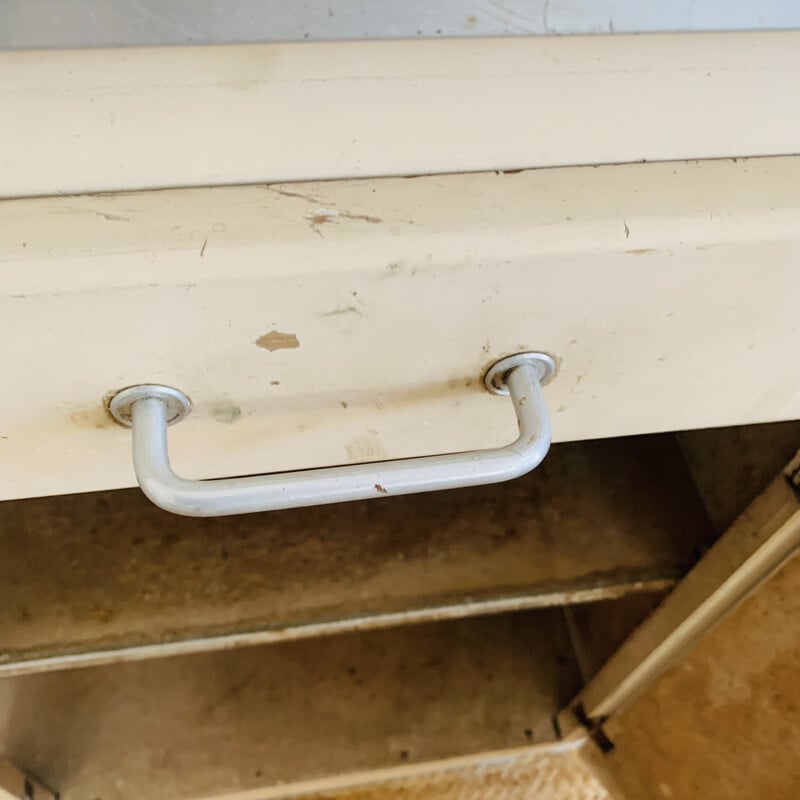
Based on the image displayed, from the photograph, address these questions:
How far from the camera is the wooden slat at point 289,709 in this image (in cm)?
77

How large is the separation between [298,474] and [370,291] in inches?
2.7

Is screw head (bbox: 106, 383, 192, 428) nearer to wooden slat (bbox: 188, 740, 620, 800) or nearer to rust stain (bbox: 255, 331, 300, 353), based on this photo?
rust stain (bbox: 255, 331, 300, 353)

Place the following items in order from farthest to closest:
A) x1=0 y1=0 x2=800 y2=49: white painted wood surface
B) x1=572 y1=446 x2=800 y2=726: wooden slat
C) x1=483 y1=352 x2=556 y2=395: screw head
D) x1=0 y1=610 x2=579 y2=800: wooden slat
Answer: x1=0 y1=610 x2=579 y2=800: wooden slat
x1=572 y1=446 x2=800 y2=726: wooden slat
x1=483 y1=352 x2=556 y2=395: screw head
x1=0 y1=0 x2=800 y2=49: white painted wood surface

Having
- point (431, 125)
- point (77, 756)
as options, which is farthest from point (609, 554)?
point (77, 756)

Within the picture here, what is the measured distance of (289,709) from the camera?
81 cm

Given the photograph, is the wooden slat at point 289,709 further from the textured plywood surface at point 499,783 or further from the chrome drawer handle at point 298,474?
the chrome drawer handle at point 298,474

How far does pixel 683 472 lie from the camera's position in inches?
22.9

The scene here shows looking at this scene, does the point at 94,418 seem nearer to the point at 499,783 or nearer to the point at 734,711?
the point at 734,711

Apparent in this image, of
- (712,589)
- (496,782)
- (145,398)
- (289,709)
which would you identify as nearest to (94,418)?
(145,398)

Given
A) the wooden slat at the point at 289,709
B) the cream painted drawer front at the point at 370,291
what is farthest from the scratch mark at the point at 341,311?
the wooden slat at the point at 289,709

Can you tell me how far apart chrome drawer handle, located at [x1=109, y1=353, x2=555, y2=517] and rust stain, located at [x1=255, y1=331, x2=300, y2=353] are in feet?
0.14

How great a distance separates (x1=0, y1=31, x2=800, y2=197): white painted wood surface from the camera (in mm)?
185

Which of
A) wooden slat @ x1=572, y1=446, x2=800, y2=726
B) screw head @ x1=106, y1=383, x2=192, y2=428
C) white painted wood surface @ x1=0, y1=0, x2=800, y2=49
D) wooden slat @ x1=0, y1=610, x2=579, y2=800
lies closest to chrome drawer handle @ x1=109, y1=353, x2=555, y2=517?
screw head @ x1=106, y1=383, x2=192, y2=428

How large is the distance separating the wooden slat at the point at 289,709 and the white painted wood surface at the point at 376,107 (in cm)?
72
